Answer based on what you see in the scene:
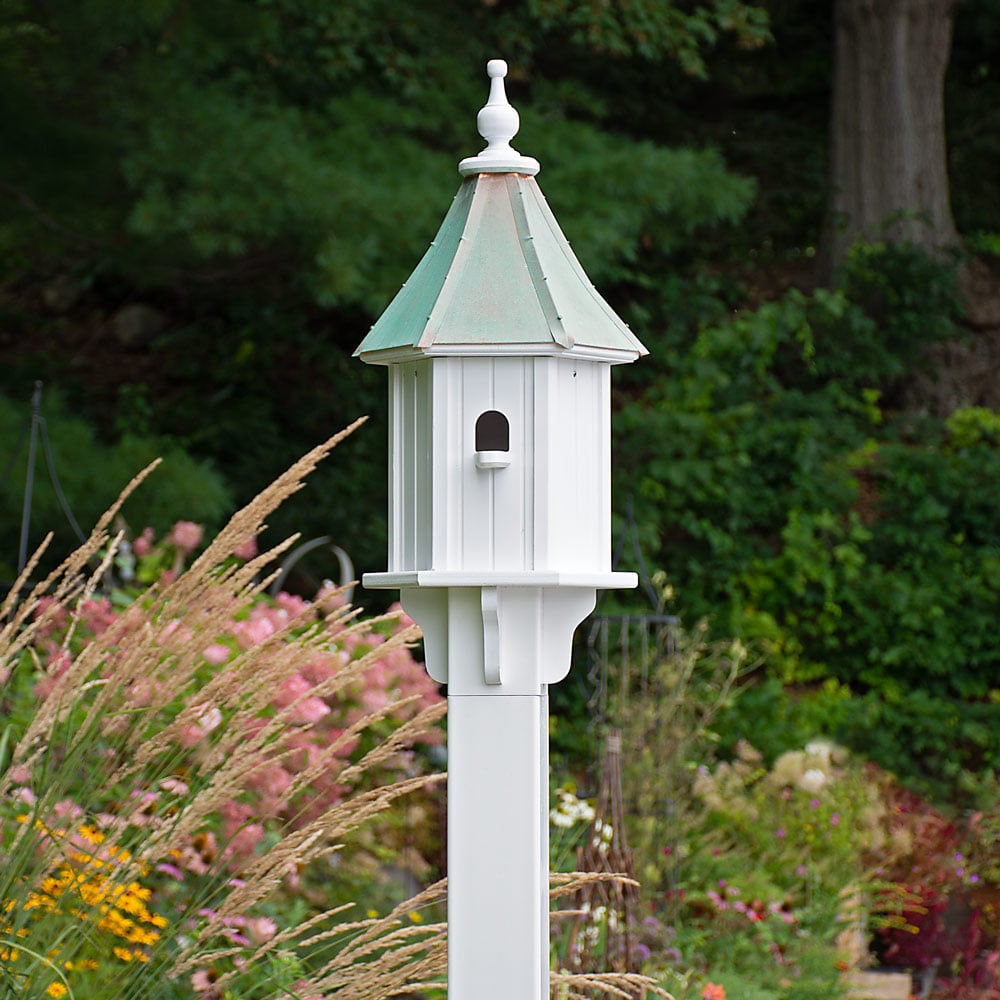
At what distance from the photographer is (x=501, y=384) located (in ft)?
6.07

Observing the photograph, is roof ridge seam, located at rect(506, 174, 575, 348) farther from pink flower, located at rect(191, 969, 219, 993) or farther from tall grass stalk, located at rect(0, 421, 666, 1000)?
pink flower, located at rect(191, 969, 219, 993)

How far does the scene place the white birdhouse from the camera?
69.7 inches

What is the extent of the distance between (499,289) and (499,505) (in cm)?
28

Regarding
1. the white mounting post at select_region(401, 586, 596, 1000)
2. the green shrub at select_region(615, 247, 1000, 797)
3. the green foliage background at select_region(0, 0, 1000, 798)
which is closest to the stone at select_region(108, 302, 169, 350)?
the green foliage background at select_region(0, 0, 1000, 798)

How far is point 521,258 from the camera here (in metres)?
1.85

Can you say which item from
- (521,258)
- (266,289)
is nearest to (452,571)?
(521,258)

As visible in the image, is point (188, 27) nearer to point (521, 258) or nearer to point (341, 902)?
point (341, 902)

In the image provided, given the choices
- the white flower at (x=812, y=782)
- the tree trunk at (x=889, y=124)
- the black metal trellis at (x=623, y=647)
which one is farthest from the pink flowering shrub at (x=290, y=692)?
the tree trunk at (x=889, y=124)

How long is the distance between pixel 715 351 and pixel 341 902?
474 cm

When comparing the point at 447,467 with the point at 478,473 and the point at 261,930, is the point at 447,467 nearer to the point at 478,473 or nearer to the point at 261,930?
the point at 478,473

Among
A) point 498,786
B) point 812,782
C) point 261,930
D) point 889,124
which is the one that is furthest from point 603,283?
point 498,786

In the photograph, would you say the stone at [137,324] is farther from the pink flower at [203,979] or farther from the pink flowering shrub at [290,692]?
the pink flower at [203,979]

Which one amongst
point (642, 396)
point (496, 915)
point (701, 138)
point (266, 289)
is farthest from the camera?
point (701, 138)

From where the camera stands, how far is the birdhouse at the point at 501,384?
1.81 m
